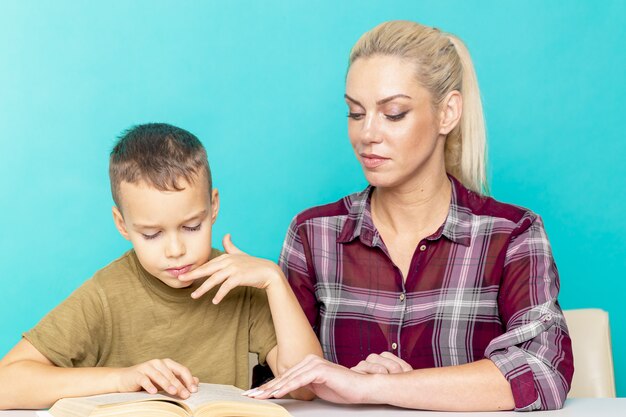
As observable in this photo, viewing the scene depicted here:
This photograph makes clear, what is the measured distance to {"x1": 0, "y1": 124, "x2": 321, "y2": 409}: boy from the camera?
6.31 ft

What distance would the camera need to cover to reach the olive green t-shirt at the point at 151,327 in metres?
2.04

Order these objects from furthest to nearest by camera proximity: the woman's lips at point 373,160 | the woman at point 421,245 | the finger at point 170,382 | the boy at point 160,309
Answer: the woman's lips at point 373,160 < the woman at point 421,245 < the boy at point 160,309 < the finger at point 170,382

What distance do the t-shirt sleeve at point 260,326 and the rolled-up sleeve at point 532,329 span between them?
0.48 m

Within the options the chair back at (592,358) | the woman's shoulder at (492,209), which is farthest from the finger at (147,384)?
the chair back at (592,358)

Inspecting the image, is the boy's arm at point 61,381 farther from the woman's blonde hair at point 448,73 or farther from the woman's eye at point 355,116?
the woman's blonde hair at point 448,73

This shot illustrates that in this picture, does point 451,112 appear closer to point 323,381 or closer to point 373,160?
point 373,160

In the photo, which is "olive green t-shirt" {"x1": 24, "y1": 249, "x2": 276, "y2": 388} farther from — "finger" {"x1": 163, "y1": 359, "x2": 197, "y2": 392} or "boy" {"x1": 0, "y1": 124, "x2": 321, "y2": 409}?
"finger" {"x1": 163, "y1": 359, "x2": 197, "y2": 392}

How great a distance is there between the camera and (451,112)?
244 cm

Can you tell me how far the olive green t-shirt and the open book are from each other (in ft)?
0.76

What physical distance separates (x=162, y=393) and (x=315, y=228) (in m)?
0.72

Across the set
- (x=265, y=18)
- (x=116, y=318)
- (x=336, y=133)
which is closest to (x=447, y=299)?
(x=116, y=318)

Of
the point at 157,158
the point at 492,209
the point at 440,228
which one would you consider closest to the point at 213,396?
the point at 157,158

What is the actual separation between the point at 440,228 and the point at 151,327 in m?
0.73

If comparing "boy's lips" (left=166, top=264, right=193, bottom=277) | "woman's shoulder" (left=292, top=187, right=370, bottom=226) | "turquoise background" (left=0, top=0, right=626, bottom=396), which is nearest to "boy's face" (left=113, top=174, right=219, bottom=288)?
"boy's lips" (left=166, top=264, right=193, bottom=277)
